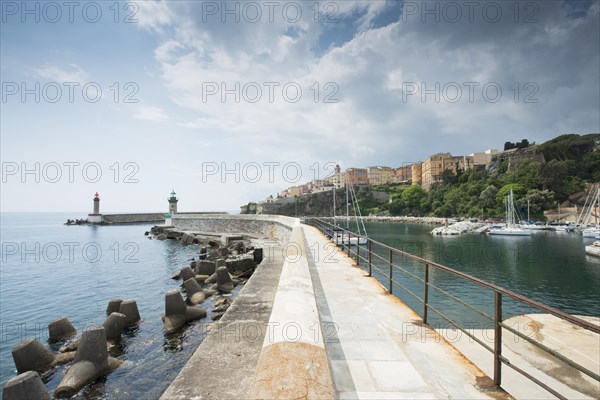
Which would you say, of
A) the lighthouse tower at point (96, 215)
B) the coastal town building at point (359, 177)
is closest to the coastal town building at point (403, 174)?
the coastal town building at point (359, 177)

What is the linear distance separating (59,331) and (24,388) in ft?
18.6

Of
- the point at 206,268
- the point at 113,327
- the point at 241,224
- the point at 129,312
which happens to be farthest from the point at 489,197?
the point at 113,327

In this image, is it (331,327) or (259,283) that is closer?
(331,327)

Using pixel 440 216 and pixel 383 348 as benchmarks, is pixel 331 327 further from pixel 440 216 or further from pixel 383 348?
pixel 440 216

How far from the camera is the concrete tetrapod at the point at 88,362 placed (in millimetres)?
5996

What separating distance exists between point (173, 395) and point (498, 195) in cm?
8502

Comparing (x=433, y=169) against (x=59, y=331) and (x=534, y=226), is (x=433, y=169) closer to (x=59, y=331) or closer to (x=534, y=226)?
(x=534, y=226)

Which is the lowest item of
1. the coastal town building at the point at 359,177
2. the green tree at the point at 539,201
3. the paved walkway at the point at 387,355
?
the paved walkway at the point at 387,355

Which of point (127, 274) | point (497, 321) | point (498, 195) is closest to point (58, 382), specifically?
point (497, 321)

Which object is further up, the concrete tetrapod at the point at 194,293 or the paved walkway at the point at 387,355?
the paved walkway at the point at 387,355

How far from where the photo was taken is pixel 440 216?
83.6 m

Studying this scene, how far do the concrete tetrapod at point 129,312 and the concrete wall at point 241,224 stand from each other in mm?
14128

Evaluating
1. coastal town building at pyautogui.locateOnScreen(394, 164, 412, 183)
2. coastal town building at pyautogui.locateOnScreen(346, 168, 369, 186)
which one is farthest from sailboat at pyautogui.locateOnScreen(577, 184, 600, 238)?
coastal town building at pyautogui.locateOnScreen(346, 168, 369, 186)

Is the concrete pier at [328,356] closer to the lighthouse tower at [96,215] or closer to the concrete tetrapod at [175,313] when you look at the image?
the concrete tetrapod at [175,313]
